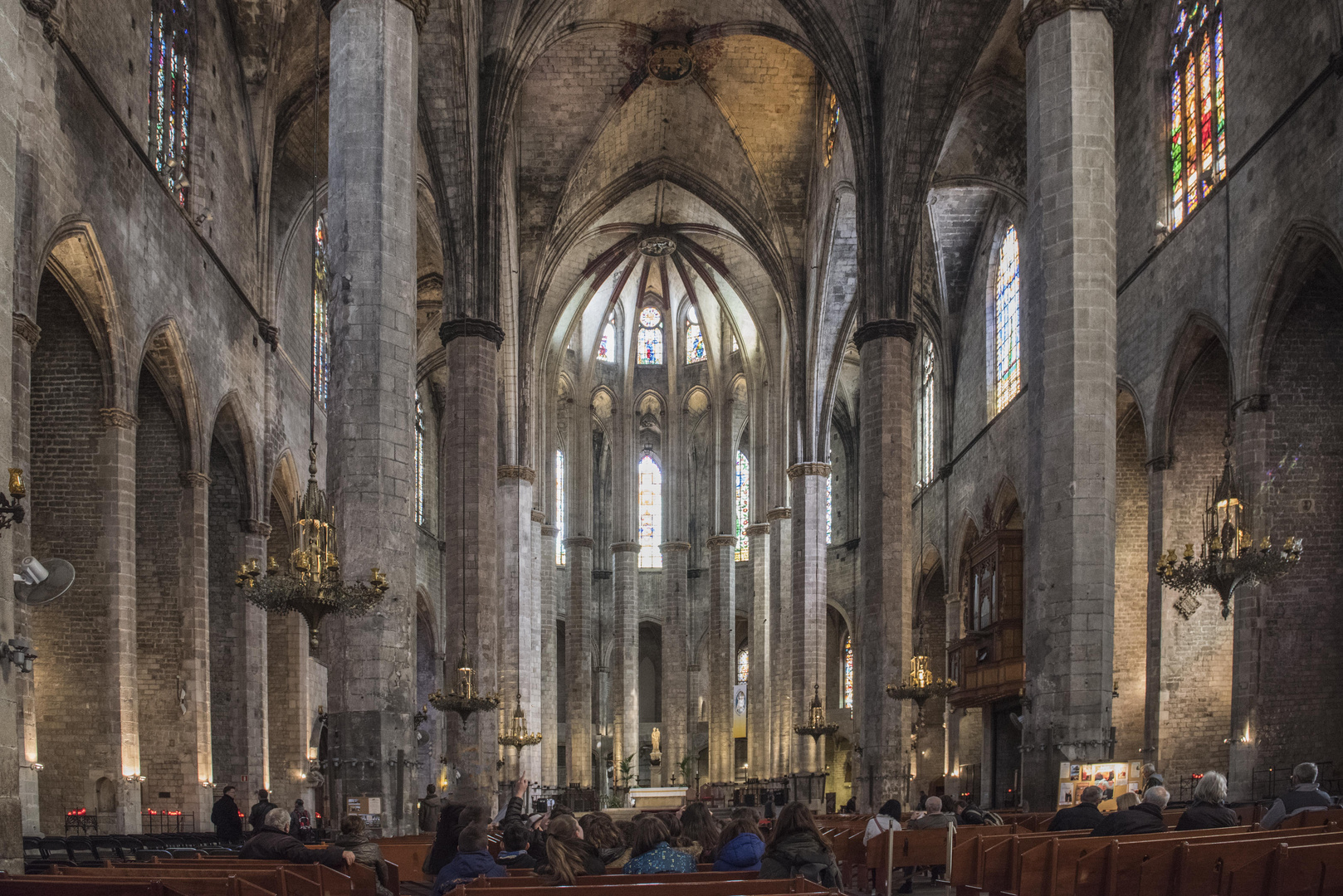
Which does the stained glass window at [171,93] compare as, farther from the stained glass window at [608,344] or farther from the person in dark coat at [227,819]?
the stained glass window at [608,344]

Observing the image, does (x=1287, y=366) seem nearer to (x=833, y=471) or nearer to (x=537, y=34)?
(x=537, y=34)

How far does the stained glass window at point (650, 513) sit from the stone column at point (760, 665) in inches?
284

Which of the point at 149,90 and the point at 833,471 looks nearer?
the point at 149,90

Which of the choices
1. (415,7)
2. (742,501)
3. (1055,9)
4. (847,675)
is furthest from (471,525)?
(742,501)

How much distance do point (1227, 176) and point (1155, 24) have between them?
4.40 metres

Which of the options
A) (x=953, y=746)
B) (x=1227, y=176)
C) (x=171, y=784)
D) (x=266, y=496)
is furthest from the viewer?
(x=953, y=746)

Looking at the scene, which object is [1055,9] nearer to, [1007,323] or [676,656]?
[1007,323]

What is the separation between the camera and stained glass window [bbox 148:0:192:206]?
1886 centimetres

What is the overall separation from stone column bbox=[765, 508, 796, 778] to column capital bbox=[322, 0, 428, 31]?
73.2ft

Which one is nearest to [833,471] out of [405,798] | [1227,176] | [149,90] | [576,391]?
[576,391]

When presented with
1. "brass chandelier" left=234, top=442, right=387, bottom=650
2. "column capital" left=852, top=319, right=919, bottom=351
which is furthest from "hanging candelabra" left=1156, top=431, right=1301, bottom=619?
"brass chandelier" left=234, top=442, right=387, bottom=650

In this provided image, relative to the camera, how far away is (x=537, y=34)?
24641mm

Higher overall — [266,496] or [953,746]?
[266,496]

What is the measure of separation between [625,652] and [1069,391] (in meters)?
29.7
